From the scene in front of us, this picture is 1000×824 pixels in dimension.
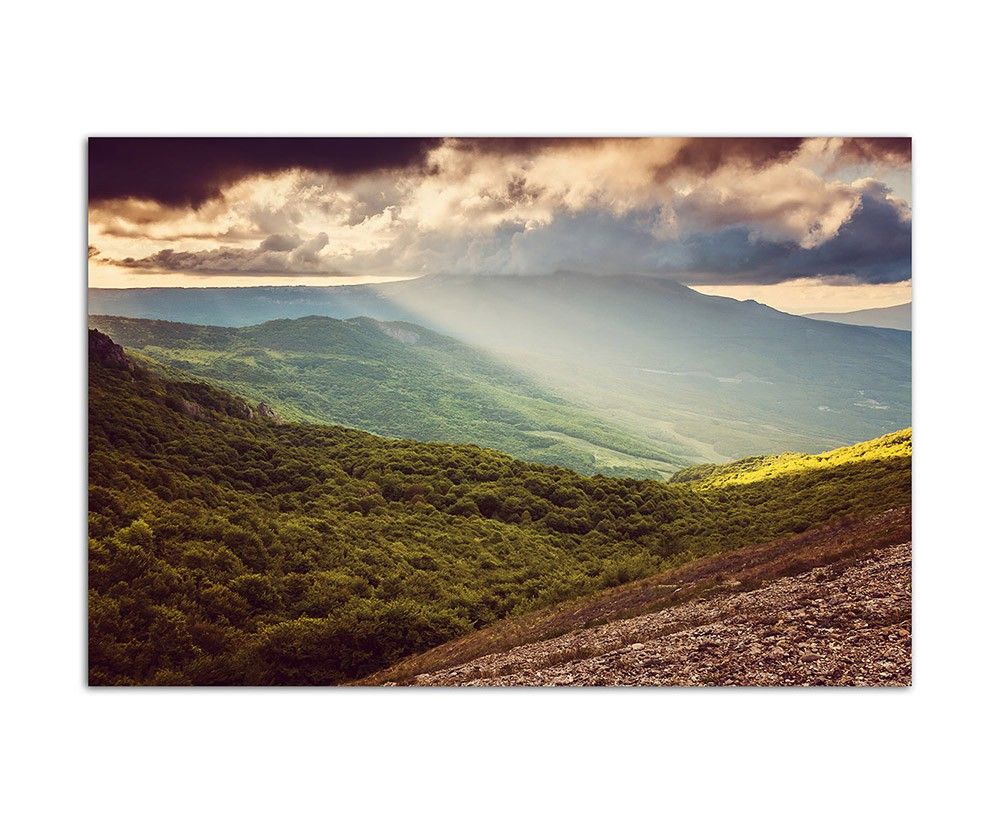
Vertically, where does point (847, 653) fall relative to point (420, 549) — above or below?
below

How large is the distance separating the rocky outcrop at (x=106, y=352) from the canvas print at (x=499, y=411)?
0.18ft

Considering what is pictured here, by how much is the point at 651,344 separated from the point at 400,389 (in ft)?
11.3

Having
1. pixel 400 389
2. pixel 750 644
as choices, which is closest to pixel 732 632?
pixel 750 644

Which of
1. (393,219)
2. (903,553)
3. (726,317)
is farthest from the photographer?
(726,317)

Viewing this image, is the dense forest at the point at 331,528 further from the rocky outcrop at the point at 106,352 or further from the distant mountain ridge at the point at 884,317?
the distant mountain ridge at the point at 884,317

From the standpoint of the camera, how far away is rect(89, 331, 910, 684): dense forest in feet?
25.7

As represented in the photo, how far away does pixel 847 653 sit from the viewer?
296 inches

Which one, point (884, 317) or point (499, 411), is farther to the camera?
point (499, 411)

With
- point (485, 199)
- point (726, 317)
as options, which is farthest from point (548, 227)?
point (726, 317)

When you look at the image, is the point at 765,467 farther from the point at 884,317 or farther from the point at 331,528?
the point at 331,528

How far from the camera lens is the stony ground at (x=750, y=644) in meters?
7.50

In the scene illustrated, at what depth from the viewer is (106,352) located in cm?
845

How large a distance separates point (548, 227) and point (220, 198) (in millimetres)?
3978
